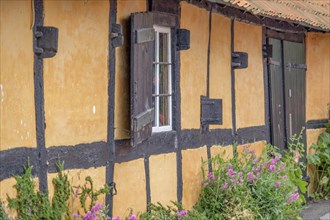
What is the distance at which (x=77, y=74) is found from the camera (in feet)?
21.4

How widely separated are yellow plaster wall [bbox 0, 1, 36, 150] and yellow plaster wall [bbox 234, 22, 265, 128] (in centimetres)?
443

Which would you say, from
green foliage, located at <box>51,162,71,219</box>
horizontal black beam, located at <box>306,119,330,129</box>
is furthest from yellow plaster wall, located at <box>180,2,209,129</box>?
horizontal black beam, located at <box>306,119,330,129</box>

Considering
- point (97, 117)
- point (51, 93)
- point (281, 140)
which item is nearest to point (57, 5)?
point (51, 93)

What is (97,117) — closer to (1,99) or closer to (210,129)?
(1,99)

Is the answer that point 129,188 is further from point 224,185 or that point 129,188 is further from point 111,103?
point 224,185

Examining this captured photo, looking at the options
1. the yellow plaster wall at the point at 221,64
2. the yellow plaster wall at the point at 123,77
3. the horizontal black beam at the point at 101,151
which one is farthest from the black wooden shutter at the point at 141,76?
the yellow plaster wall at the point at 221,64

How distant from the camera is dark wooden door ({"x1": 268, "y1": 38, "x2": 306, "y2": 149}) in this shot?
36.5ft

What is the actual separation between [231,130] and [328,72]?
4.05 meters

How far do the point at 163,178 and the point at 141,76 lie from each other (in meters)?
1.30

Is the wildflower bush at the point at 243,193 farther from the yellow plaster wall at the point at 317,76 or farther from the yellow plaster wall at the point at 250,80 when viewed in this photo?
the yellow plaster wall at the point at 317,76

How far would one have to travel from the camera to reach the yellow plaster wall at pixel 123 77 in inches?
281

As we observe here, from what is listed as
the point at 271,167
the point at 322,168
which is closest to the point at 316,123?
the point at 322,168

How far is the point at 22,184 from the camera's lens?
19.0ft

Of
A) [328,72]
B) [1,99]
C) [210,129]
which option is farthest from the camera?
[328,72]
